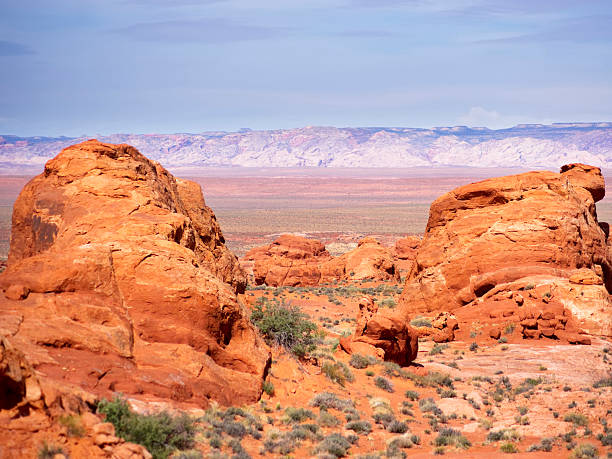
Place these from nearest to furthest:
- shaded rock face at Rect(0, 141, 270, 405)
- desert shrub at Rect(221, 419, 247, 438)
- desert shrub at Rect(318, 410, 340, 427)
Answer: shaded rock face at Rect(0, 141, 270, 405) → desert shrub at Rect(221, 419, 247, 438) → desert shrub at Rect(318, 410, 340, 427)

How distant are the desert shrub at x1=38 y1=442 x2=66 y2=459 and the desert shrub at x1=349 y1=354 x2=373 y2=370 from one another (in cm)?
1168

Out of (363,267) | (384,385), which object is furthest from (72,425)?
(363,267)

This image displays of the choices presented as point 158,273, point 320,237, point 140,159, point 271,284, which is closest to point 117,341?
point 158,273

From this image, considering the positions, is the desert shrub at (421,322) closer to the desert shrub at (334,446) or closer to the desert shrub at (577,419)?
the desert shrub at (577,419)

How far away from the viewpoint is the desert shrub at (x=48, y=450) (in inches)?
280

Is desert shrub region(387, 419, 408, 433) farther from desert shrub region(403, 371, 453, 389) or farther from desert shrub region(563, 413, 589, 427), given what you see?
desert shrub region(403, 371, 453, 389)

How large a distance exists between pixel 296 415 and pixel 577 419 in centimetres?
637

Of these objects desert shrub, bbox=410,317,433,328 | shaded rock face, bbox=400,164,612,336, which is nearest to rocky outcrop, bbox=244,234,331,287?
shaded rock face, bbox=400,164,612,336

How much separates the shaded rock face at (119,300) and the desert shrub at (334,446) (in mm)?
1827

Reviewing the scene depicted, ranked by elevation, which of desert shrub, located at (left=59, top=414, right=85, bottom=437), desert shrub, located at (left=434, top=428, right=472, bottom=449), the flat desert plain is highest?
desert shrub, located at (left=59, top=414, right=85, bottom=437)

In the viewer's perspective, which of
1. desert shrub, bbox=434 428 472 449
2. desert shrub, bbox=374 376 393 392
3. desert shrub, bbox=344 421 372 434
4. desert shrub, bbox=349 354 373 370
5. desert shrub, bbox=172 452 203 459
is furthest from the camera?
desert shrub, bbox=349 354 373 370

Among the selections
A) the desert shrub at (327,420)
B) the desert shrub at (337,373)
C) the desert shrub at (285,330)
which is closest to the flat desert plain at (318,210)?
the desert shrub at (285,330)

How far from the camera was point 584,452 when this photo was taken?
36.0 feet

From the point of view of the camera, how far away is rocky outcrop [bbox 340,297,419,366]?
63.6 ft
